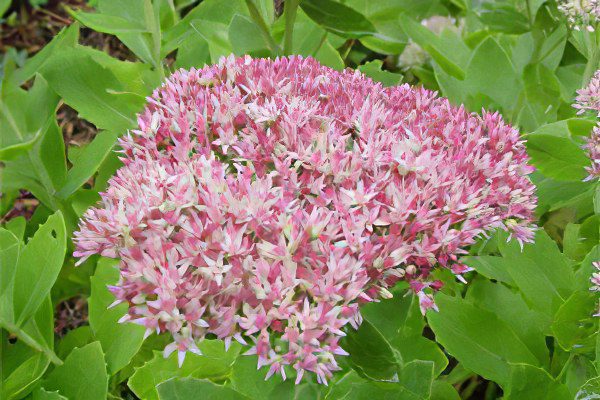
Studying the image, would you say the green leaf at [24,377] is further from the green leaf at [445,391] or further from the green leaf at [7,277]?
the green leaf at [445,391]

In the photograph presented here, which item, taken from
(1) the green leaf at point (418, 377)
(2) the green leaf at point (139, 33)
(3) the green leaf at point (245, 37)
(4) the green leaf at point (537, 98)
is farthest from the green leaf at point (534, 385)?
(2) the green leaf at point (139, 33)

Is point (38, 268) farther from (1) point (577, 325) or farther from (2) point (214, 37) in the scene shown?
(1) point (577, 325)

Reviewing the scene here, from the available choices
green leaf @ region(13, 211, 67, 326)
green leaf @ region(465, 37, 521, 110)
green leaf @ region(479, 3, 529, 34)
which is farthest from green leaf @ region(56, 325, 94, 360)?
green leaf @ region(479, 3, 529, 34)

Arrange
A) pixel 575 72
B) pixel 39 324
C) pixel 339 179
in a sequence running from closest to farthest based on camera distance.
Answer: pixel 339 179
pixel 39 324
pixel 575 72

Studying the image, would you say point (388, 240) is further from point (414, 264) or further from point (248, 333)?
point (248, 333)

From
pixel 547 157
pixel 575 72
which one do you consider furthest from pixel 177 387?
pixel 575 72
